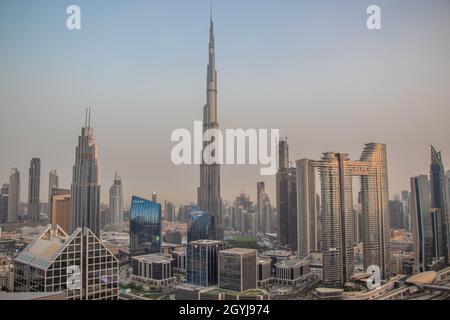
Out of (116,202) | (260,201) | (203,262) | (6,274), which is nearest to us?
(6,274)

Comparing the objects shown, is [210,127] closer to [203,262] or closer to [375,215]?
[203,262]

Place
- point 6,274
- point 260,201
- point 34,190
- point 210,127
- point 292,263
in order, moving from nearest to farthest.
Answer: point 6,274 → point 210,127 → point 34,190 → point 260,201 → point 292,263

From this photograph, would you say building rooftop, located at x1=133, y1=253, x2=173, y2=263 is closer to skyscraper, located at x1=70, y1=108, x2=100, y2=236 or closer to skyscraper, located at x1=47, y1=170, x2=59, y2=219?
skyscraper, located at x1=70, y1=108, x2=100, y2=236

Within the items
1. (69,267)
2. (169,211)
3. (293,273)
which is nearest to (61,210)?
(69,267)

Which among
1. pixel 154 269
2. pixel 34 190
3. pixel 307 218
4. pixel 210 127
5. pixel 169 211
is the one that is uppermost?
pixel 210 127

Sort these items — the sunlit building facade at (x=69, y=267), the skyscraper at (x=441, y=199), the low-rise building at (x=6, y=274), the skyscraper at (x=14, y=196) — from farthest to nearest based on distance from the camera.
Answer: the skyscraper at (x=441, y=199)
the skyscraper at (x=14, y=196)
the low-rise building at (x=6, y=274)
the sunlit building facade at (x=69, y=267)

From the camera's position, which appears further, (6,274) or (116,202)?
(116,202)

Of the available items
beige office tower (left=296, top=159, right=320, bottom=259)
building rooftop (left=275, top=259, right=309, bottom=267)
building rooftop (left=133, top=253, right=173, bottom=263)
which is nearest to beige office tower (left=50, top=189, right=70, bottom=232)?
building rooftop (left=133, top=253, right=173, bottom=263)

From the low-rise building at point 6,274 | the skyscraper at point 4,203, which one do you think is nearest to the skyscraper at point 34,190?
the skyscraper at point 4,203

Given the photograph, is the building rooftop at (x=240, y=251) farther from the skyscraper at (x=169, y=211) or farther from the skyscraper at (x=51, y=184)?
the skyscraper at (x=51, y=184)
